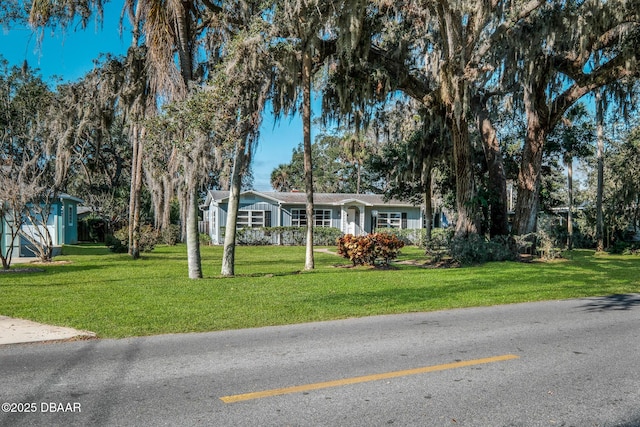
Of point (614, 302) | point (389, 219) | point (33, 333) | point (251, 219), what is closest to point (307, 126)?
point (614, 302)

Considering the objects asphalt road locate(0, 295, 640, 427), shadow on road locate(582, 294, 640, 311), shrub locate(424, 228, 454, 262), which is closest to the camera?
asphalt road locate(0, 295, 640, 427)

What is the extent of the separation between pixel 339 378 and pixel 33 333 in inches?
170

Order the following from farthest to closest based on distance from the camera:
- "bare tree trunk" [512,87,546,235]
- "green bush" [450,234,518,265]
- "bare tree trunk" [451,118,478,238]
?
"bare tree trunk" [512,87,546,235] < "bare tree trunk" [451,118,478,238] < "green bush" [450,234,518,265]

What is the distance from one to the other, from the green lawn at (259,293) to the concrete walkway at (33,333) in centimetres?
23

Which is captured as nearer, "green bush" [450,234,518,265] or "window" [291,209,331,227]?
"green bush" [450,234,518,265]

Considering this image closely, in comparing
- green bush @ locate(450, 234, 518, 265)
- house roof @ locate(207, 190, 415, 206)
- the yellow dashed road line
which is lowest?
the yellow dashed road line

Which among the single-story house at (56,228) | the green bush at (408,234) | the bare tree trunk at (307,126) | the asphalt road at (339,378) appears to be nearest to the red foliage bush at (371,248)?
the bare tree trunk at (307,126)

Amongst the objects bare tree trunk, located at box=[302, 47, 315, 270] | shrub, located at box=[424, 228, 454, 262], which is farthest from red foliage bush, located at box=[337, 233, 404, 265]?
shrub, located at box=[424, 228, 454, 262]

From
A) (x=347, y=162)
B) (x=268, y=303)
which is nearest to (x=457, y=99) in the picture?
(x=268, y=303)

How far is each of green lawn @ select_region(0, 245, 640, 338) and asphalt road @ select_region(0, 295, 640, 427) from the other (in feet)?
3.97

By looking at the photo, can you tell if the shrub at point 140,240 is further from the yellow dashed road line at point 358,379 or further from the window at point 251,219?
the yellow dashed road line at point 358,379

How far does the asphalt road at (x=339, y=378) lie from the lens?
394 centimetres

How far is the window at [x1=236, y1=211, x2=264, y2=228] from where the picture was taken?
1332 inches

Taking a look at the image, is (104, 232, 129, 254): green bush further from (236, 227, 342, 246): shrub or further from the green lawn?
(236, 227, 342, 246): shrub
